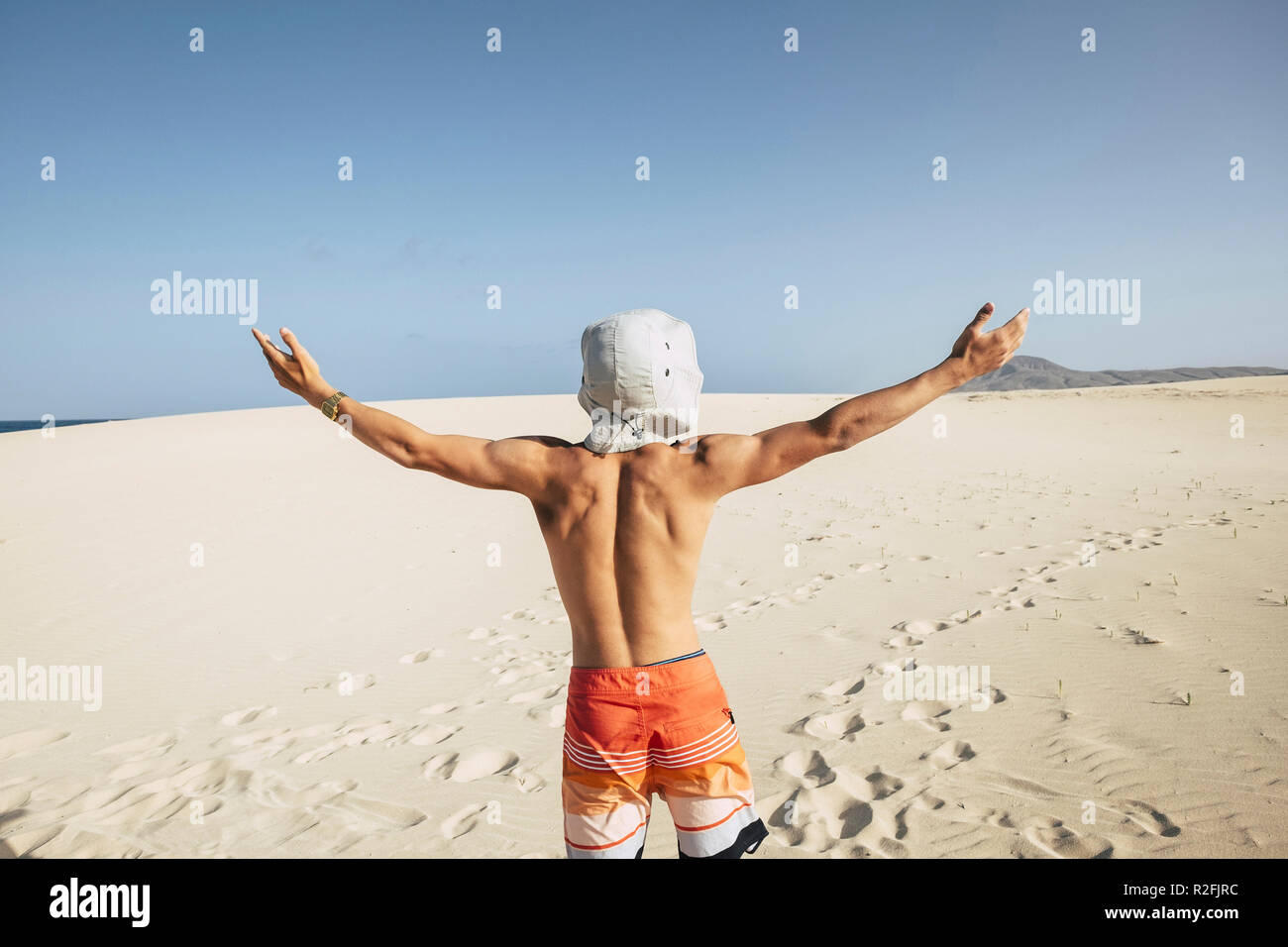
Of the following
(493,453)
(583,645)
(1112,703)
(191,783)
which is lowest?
(191,783)

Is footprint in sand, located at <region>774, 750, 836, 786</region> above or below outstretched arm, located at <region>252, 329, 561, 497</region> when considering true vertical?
below

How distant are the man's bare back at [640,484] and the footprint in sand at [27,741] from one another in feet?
16.9

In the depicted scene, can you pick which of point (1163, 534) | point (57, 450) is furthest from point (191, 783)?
point (57, 450)

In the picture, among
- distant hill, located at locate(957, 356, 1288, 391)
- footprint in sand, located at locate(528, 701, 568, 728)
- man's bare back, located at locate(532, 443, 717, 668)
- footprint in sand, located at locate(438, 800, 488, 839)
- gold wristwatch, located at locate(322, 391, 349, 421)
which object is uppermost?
distant hill, located at locate(957, 356, 1288, 391)

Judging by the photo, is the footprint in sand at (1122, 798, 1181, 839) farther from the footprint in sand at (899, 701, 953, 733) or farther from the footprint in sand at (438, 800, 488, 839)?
the footprint in sand at (438, 800, 488, 839)

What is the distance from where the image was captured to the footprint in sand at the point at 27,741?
17.4 ft

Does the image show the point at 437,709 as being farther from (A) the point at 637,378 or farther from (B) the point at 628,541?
(A) the point at 637,378

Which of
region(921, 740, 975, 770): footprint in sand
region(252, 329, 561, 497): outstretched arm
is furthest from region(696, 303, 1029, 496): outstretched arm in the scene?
region(921, 740, 975, 770): footprint in sand

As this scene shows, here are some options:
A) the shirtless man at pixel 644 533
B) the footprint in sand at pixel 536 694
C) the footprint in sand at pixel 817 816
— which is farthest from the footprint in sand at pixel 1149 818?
the footprint in sand at pixel 536 694

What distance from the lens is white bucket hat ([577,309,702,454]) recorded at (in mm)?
2172

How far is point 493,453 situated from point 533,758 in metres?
3.13

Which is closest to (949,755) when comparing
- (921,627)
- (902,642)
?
(902,642)

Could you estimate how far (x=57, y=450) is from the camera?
2331 centimetres

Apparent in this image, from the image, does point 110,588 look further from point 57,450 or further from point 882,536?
point 57,450
